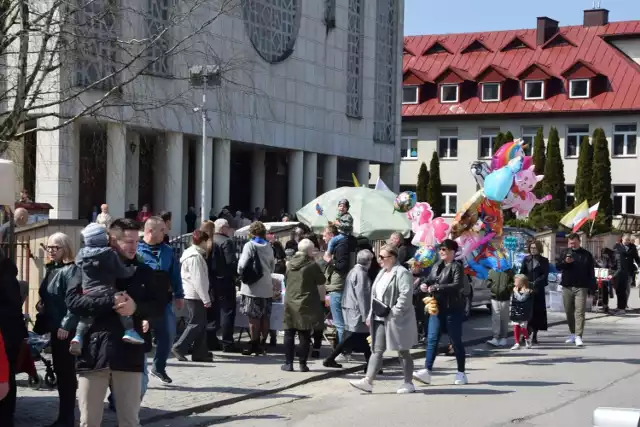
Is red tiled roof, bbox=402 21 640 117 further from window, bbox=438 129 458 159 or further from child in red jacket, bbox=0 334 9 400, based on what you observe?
child in red jacket, bbox=0 334 9 400

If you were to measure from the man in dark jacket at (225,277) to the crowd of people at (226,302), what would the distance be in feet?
0.05

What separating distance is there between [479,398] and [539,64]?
172 ft

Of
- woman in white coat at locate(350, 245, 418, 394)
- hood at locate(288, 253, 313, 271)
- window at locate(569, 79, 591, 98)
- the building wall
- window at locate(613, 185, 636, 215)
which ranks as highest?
window at locate(569, 79, 591, 98)

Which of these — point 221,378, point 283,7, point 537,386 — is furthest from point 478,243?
point 283,7

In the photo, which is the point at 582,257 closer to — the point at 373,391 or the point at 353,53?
the point at 373,391

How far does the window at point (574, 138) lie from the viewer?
6074 cm

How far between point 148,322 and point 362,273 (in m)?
5.53

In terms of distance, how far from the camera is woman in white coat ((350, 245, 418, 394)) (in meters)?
11.7

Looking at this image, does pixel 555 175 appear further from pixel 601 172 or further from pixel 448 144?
pixel 448 144

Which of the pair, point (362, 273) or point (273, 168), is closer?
point (362, 273)

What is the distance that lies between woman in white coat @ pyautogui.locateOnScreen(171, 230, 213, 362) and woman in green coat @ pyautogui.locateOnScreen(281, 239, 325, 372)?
1.03 metres

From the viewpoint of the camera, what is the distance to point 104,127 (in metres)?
13.7

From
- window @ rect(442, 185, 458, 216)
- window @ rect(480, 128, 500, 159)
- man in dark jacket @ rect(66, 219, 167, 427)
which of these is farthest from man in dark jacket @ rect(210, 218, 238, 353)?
window @ rect(442, 185, 458, 216)

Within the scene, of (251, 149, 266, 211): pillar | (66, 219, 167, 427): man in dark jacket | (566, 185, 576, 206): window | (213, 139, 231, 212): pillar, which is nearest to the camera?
(66, 219, 167, 427): man in dark jacket
